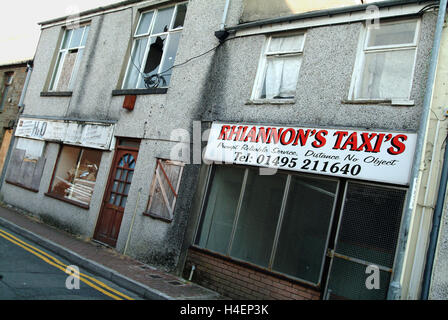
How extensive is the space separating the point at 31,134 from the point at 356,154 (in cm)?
1207

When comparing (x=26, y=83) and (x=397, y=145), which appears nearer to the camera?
(x=397, y=145)

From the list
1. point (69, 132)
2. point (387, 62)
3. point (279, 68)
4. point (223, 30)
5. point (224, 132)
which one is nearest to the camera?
point (387, 62)

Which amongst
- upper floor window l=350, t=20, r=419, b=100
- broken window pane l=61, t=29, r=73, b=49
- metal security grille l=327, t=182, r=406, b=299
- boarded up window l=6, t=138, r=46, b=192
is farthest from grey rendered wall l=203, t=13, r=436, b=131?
broken window pane l=61, t=29, r=73, b=49

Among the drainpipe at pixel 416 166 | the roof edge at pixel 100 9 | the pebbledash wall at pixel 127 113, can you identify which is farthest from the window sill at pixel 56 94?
the drainpipe at pixel 416 166

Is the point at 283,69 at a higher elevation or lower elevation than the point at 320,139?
higher

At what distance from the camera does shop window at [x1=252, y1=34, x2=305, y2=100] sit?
766 cm

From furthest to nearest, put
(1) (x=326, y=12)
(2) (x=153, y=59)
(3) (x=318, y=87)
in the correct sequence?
(2) (x=153, y=59)
(1) (x=326, y=12)
(3) (x=318, y=87)

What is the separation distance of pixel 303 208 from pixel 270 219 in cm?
76

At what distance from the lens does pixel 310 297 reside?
20.2 ft

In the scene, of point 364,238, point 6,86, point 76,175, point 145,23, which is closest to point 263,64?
point 364,238

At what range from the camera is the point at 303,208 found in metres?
6.79

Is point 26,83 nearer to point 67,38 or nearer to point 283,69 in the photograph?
point 67,38

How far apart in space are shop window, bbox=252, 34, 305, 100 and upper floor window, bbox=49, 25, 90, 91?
7914 mm
